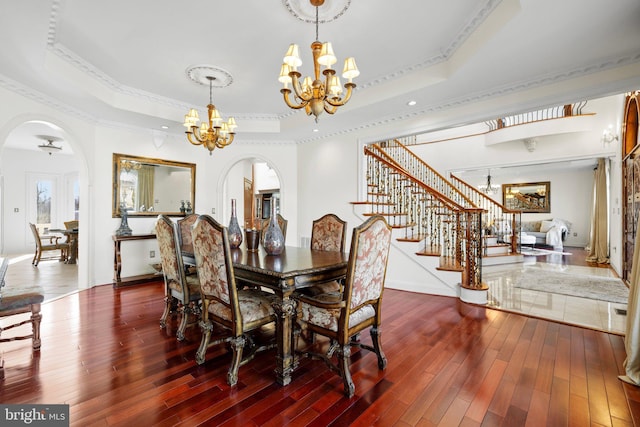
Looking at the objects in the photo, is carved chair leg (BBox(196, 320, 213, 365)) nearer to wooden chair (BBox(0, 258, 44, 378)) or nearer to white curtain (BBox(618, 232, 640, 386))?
wooden chair (BBox(0, 258, 44, 378))

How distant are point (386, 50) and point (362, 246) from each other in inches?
92.8

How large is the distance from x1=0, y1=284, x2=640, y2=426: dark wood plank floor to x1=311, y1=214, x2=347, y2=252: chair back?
983 mm

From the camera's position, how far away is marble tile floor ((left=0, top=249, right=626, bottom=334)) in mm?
3066

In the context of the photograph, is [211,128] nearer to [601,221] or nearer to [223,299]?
[223,299]

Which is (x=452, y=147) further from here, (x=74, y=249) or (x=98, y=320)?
(x=74, y=249)

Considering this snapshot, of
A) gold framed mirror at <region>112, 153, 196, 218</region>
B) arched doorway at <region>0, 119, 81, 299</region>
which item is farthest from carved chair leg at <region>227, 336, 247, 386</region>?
arched doorway at <region>0, 119, 81, 299</region>

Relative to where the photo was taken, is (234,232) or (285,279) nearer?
(285,279)

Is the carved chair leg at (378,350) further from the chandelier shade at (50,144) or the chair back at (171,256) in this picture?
the chandelier shade at (50,144)

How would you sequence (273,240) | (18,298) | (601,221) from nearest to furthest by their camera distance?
(18,298) < (273,240) < (601,221)

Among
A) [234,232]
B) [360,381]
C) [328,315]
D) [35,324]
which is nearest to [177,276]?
[234,232]

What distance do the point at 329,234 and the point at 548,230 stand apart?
9.51 m

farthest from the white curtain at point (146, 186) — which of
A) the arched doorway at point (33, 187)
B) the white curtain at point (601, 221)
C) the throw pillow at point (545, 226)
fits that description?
the throw pillow at point (545, 226)

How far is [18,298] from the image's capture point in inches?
89.1

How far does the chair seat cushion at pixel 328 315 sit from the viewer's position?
1849mm
